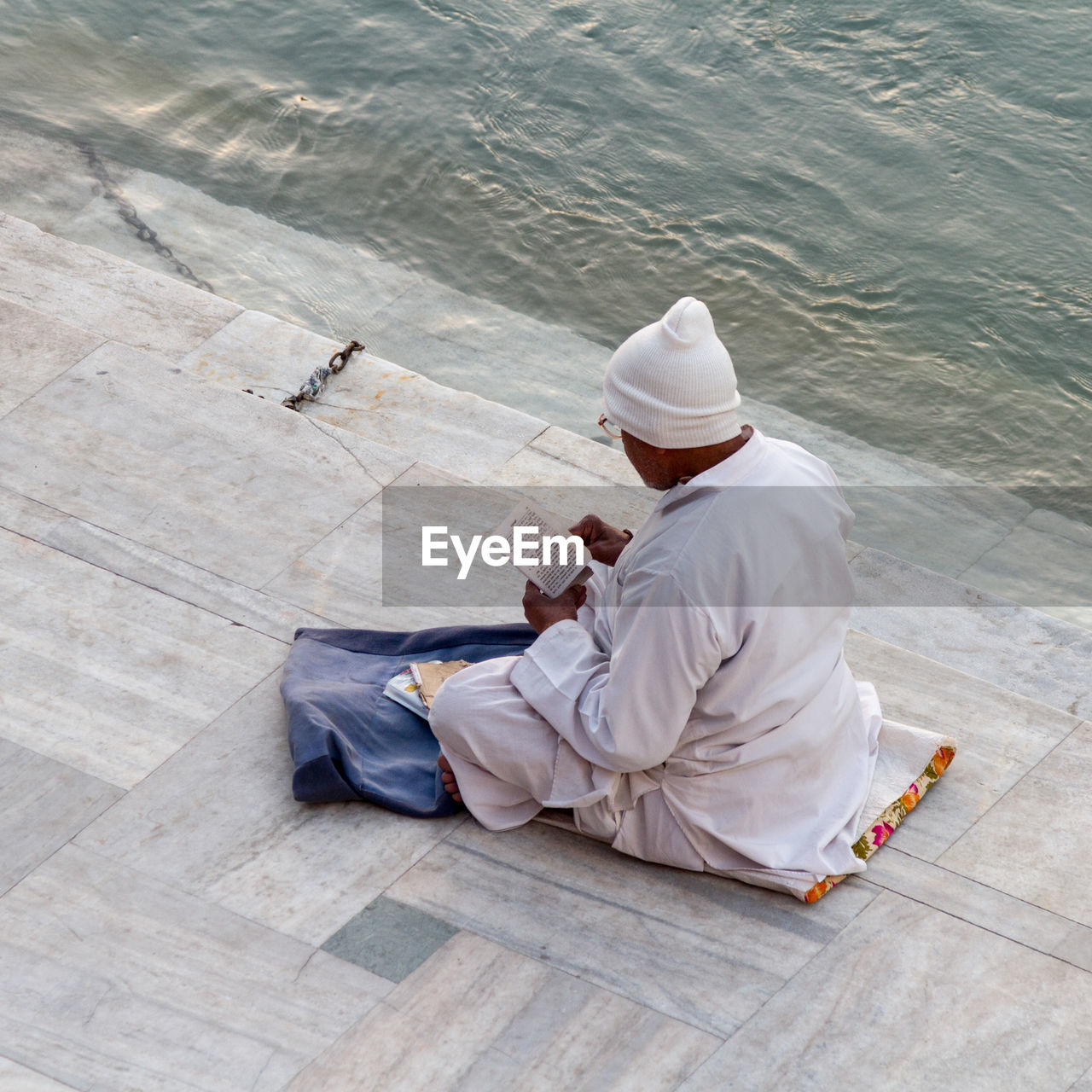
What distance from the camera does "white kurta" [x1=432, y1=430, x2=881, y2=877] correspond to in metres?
2.74

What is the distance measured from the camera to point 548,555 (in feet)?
10.8

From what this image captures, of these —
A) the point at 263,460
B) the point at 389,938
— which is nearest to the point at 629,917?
the point at 389,938

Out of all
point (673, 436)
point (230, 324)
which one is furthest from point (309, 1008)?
point (230, 324)

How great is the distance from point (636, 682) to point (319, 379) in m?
2.74

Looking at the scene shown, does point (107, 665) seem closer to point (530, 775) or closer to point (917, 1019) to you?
point (530, 775)

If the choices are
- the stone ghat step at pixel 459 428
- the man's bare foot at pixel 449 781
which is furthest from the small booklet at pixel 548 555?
the stone ghat step at pixel 459 428

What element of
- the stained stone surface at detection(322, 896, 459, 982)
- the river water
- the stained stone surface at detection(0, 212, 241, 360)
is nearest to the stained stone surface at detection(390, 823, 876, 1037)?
the stained stone surface at detection(322, 896, 459, 982)

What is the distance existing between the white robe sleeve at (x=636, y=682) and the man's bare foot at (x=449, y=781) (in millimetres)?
335

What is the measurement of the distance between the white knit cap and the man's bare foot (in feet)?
3.27

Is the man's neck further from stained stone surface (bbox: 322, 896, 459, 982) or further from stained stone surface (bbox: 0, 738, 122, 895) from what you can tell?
stained stone surface (bbox: 0, 738, 122, 895)

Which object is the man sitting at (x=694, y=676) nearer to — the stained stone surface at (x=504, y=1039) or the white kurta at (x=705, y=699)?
the white kurta at (x=705, y=699)

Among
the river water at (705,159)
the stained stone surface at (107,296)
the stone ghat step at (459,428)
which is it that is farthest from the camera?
the river water at (705,159)

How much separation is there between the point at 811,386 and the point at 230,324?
3134 millimetres

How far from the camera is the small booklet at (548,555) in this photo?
3283 millimetres
